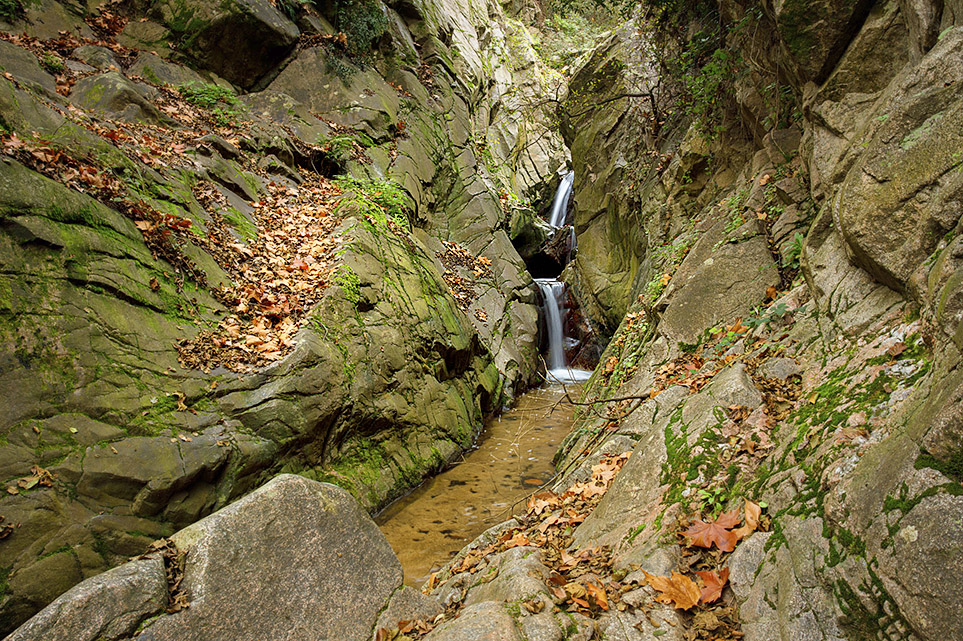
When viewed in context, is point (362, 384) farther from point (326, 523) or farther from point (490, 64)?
point (490, 64)

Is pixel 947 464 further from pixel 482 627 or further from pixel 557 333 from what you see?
pixel 557 333

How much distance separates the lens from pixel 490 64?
2091 centimetres

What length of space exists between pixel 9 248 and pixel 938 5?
777 cm

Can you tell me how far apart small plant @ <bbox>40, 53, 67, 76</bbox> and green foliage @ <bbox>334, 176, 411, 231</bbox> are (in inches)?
178

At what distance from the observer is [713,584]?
2344mm

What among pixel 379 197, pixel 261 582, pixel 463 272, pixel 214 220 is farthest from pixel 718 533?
pixel 463 272

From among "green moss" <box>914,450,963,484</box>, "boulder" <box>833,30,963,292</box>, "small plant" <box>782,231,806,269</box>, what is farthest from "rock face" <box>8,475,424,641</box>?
"small plant" <box>782,231,806,269</box>

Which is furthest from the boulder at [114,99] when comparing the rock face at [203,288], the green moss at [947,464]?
the green moss at [947,464]

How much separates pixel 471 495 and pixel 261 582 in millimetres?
4046

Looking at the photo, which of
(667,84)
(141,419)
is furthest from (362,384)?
(667,84)

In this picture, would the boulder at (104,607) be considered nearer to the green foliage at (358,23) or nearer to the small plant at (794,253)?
the small plant at (794,253)

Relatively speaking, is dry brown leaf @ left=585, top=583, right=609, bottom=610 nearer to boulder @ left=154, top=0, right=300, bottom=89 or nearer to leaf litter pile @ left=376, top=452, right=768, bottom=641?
leaf litter pile @ left=376, top=452, right=768, bottom=641

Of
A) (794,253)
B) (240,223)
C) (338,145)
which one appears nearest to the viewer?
(794,253)

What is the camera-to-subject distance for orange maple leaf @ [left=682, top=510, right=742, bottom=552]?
2.52 m
